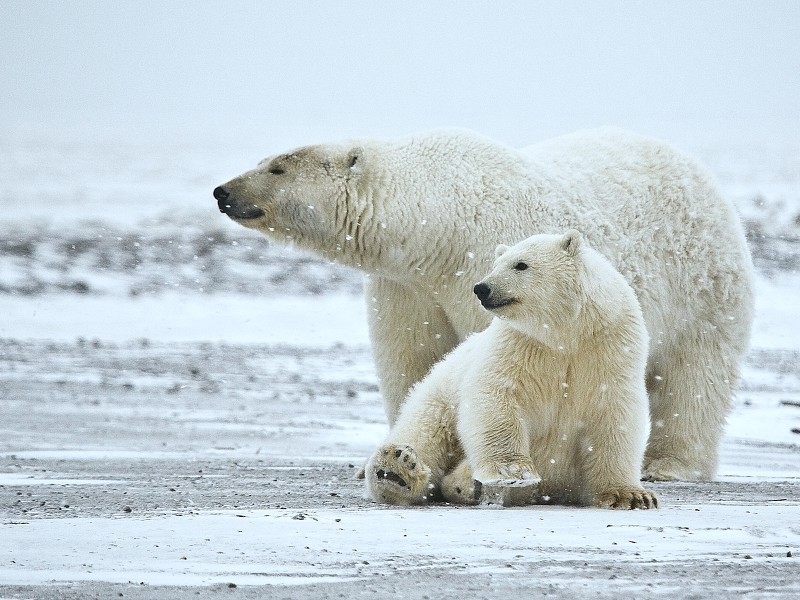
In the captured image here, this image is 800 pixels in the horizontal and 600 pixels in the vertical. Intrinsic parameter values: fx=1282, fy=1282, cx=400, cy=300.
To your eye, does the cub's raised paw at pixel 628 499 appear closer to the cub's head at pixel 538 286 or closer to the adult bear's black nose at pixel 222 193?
the cub's head at pixel 538 286

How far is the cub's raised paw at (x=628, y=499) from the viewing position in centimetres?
509

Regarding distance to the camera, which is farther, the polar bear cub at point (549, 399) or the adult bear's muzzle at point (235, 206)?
the adult bear's muzzle at point (235, 206)

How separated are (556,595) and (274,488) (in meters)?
2.74

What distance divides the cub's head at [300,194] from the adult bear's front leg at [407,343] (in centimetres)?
58

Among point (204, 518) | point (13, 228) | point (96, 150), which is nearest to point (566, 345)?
point (204, 518)

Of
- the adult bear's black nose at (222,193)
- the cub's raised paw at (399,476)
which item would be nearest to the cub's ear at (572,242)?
the cub's raised paw at (399,476)

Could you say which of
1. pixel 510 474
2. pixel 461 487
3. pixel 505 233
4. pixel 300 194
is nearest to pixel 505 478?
pixel 510 474

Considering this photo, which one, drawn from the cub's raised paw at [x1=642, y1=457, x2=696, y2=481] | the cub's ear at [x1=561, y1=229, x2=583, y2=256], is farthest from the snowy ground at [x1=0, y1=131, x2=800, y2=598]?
the cub's ear at [x1=561, y1=229, x2=583, y2=256]

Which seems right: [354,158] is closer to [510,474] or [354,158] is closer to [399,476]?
[399,476]

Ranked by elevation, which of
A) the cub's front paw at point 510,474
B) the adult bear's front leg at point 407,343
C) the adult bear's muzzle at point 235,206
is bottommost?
the cub's front paw at point 510,474

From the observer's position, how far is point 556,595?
3.36m

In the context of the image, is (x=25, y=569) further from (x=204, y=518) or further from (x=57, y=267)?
(x=57, y=267)

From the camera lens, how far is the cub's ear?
17.4ft

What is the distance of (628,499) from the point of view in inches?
201
